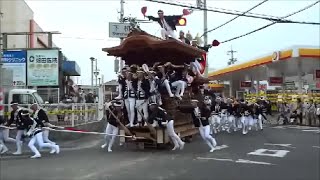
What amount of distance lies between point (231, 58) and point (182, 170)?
8668 cm

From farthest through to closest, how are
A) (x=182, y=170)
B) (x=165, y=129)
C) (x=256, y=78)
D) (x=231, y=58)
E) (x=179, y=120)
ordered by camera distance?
(x=231, y=58) < (x=256, y=78) < (x=179, y=120) < (x=165, y=129) < (x=182, y=170)

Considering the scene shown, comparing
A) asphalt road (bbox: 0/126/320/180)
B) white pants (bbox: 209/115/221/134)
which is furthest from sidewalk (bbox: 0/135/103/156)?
white pants (bbox: 209/115/221/134)

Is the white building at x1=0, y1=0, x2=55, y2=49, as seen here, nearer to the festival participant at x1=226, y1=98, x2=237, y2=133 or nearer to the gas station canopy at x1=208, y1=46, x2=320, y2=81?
the festival participant at x1=226, y1=98, x2=237, y2=133

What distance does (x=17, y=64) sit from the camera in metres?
A: 28.2

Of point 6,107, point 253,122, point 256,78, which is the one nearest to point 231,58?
point 256,78

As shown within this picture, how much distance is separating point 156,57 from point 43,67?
13.4 m

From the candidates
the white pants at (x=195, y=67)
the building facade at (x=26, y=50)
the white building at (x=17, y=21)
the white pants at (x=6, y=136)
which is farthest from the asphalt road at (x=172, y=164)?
the white building at (x=17, y=21)

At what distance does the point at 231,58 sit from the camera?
9662 cm

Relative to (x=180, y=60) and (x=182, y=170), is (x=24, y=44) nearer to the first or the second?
(x=180, y=60)

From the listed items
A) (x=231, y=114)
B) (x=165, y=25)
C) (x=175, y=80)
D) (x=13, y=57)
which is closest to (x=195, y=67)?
(x=165, y=25)

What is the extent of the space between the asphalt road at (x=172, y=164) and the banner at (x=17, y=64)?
11.9 meters

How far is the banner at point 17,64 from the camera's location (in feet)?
91.0

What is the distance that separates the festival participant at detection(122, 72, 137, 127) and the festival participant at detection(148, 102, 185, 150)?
28.8 inches

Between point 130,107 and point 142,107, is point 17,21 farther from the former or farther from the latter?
point 142,107
